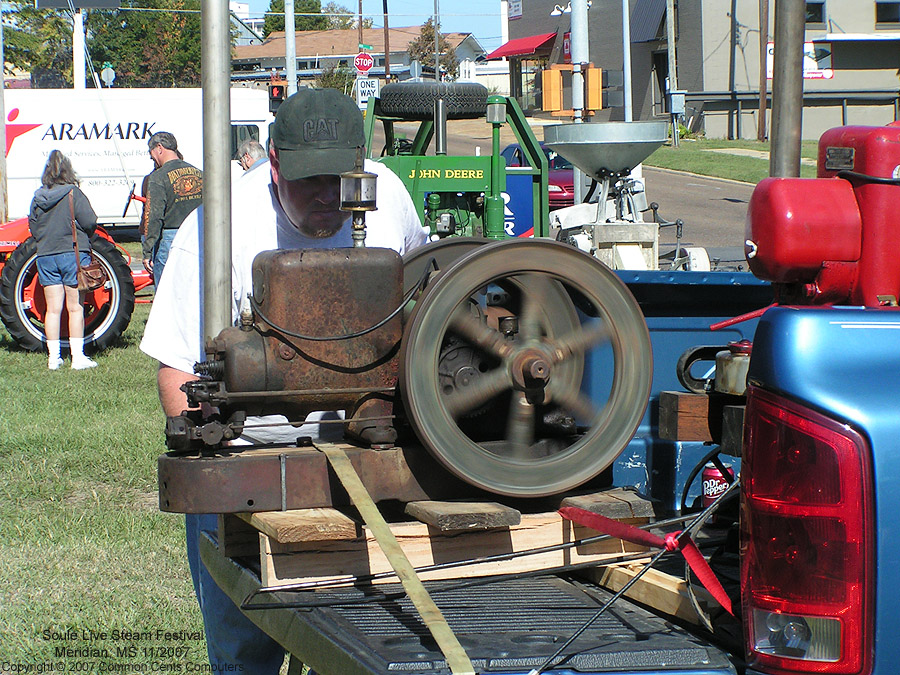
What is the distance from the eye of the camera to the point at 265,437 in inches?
126

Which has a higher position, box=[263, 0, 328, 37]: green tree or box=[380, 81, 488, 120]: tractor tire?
box=[263, 0, 328, 37]: green tree

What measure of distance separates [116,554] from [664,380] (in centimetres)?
316

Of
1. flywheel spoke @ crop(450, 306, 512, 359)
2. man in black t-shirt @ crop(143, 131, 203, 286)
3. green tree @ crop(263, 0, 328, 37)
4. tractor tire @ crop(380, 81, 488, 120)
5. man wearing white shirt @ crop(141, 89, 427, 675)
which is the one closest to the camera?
flywheel spoke @ crop(450, 306, 512, 359)

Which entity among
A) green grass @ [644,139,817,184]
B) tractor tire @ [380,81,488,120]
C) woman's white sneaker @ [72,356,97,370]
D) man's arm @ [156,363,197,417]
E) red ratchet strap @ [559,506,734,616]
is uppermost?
green grass @ [644,139,817,184]

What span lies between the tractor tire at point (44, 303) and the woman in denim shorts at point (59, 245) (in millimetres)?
513

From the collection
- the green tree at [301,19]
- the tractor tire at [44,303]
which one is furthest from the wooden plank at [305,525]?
the green tree at [301,19]

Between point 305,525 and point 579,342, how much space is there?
0.72 m

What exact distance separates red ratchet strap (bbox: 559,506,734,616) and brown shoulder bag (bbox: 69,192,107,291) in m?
8.62

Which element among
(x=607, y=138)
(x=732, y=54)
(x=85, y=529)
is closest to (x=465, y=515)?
(x=85, y=529)

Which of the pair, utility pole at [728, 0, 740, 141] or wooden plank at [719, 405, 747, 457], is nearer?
wooden plank at [719, 405, 747, 457]

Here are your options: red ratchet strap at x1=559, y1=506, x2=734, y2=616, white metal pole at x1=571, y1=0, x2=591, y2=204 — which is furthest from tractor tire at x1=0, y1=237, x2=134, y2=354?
red ratchet strap at x1=559, y1=506, x2=734, y2=616

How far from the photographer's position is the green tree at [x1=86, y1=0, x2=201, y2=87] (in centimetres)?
5972

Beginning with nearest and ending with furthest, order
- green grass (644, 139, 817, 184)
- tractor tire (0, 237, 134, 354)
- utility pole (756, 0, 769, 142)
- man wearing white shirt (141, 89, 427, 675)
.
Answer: man wearing white shirt (141, 89, 427, 675), tractor tire (0, 237, 134, 354), green grass (644, 139, 817, 184), utility pole (756, 0, 769, 142)

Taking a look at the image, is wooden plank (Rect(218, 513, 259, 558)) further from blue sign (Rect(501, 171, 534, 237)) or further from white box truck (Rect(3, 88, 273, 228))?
white box truck (Rect(3, 88, 273, 228))
